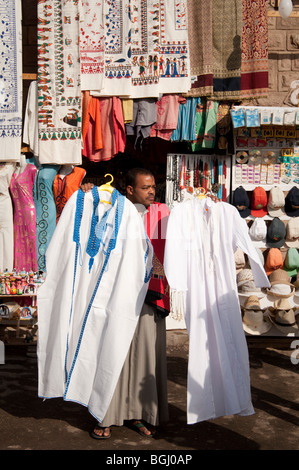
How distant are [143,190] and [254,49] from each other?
2763mm

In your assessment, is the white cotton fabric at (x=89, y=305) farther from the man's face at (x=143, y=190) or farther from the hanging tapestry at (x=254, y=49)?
the hanging tapestry at (x=254, y=49)

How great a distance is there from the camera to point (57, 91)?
565 centimetres

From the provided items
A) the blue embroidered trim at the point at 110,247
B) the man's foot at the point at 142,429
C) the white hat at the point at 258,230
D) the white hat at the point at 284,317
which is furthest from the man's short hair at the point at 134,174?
the white hat at the point at 284,317

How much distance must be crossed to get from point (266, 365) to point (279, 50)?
344 cm

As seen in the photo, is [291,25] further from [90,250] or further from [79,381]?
[79,381]

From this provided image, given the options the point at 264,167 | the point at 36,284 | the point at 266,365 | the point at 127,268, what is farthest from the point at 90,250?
the point at 264,167

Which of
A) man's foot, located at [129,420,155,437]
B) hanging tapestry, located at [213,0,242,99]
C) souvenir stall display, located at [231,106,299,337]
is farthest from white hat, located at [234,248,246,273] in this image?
man's foot, located at [129,420,155,437]

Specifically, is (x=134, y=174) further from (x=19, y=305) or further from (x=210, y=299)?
(x=19, y=305)

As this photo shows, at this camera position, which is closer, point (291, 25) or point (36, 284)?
point (36, 284)

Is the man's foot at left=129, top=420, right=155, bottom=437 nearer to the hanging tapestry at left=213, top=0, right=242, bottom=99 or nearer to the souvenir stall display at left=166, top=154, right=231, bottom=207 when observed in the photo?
the souvenir stall display at left=166, top=154, right=231, bottom=207

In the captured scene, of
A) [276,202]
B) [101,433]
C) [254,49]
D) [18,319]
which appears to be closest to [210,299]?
[101,433]

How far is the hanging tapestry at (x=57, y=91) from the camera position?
5625mm

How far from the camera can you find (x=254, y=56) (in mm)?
5883

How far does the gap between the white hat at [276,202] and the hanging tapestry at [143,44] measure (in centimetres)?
146
